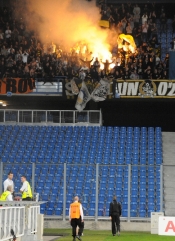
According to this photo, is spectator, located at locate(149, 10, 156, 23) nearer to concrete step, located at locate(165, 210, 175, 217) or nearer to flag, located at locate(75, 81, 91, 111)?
flag, located at locate(75, 81, 91, 111)

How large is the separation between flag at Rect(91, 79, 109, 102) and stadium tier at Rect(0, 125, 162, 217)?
2207 mm

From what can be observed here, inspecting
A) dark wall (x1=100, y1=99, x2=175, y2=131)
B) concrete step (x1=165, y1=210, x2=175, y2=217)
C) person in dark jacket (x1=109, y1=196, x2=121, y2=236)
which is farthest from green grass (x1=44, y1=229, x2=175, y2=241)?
dark wall (x1=100, y1=99, x2=175, y2=131)

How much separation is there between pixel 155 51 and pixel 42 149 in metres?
8.54

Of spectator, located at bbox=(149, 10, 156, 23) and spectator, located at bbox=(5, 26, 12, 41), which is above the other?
spectator, located at bbox=(149, 10, 156, 23)

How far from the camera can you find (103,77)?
39406 millimetres

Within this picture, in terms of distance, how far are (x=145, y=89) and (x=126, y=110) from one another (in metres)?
4.55

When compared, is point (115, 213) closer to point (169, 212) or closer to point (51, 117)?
point (169, 212)

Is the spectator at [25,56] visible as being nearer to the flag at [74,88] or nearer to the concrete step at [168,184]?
the flag at [74,88]

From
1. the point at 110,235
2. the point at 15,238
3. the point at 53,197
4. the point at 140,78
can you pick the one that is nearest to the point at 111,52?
the point at 140,78

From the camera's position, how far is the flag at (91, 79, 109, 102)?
38406 mm

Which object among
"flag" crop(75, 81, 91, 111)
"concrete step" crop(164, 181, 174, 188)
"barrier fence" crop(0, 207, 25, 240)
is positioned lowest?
"barrier fence" crop(0, 207, 25, 240)

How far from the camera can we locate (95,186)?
3181cm

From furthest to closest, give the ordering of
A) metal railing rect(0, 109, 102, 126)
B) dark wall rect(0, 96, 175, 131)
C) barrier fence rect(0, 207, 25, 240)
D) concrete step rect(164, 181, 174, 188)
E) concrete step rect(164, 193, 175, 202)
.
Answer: dark wall rect(0, 96, 175, 131), metal railing rect(0, 109, 102, 126), concrete step rect(164, 181, 174, 188), concrete step rect(164, 193, 175, 202), barrier fence rect(0, 207, 25, 240)

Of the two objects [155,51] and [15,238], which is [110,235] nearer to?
[15,238]
